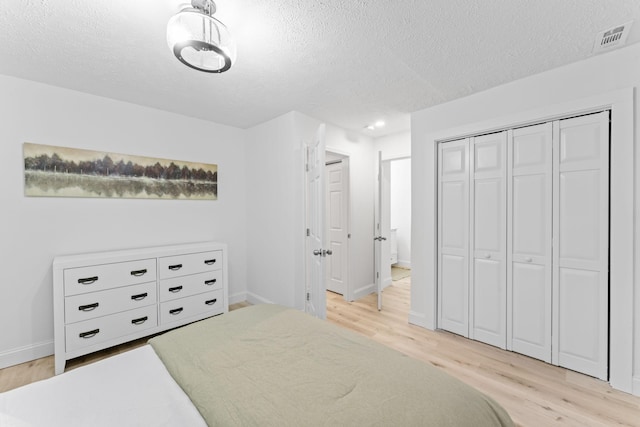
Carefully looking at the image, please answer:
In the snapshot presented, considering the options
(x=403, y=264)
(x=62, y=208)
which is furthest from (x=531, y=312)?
(x=62, y=208)

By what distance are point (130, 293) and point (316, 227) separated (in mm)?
1892

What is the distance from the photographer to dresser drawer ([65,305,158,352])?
2.32 meters

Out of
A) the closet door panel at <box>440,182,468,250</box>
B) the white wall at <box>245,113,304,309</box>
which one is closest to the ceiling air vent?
the closet door panel at <box>440,182,468,250</box>

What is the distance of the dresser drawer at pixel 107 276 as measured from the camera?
7.59ft

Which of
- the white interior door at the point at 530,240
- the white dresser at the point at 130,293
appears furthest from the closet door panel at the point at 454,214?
the white dresser at the point at 130,293

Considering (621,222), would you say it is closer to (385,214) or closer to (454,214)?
(454,214)

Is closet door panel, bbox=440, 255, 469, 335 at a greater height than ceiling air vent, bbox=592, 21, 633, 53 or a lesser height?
lesser

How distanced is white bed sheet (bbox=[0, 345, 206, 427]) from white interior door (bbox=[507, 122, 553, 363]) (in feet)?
8.99

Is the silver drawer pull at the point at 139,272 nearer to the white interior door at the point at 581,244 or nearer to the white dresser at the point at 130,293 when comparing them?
the white dresser at the point at 130,293

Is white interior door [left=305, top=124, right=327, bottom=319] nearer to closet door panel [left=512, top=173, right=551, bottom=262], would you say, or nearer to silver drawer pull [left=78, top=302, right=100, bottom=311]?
closet door panel [left=512, top=173, right=551, bottom=262]

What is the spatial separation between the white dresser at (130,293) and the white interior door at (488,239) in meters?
2.78

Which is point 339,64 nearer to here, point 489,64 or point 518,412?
point 489,64

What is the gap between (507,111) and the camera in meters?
2.52

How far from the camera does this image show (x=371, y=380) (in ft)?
3.76
